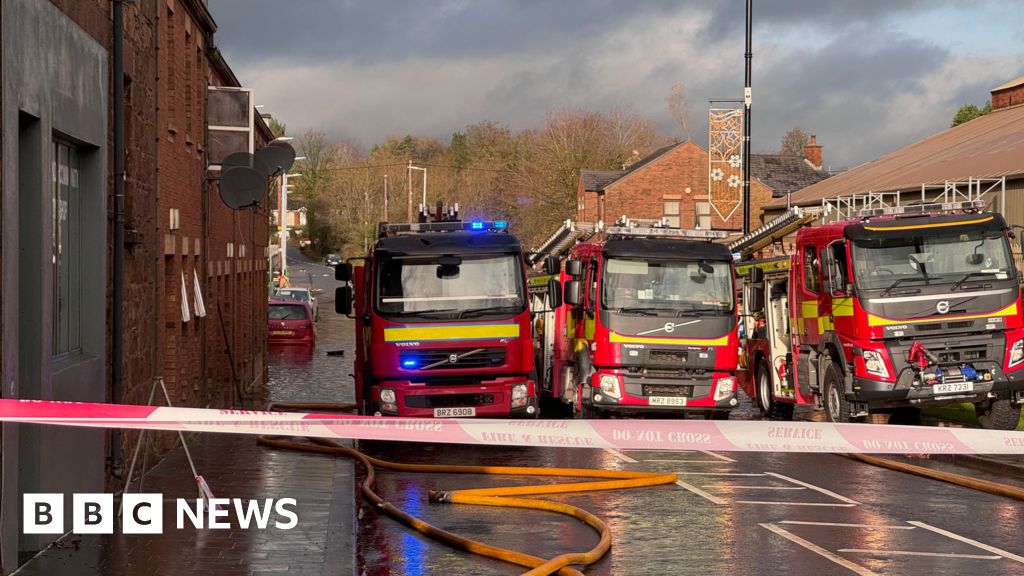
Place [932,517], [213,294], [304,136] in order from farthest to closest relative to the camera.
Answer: [304,136] < [213,294] < [932,517]

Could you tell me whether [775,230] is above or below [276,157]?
below

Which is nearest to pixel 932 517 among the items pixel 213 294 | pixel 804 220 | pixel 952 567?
pixel 952 567

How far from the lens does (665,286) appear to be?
66.7ft

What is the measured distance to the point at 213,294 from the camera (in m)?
23.5

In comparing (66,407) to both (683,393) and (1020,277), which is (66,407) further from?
(1020,277)

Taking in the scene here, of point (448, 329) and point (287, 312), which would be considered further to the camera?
point (287, 312)

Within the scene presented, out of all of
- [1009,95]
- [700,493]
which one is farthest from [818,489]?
[1009,95]

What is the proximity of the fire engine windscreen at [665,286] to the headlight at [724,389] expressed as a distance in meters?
1.04

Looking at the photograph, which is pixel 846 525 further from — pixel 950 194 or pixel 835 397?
pixel 950 194

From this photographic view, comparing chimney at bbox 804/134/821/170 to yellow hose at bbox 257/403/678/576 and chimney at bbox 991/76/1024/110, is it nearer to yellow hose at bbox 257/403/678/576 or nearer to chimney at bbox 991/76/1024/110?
chimney at bbox 991/76/1024/110

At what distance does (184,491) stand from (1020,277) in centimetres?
1153

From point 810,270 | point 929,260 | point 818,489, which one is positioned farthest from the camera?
point 810,270

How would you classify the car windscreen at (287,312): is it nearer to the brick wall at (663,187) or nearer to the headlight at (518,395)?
the headlight at (518,395)

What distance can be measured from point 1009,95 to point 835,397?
108ft
